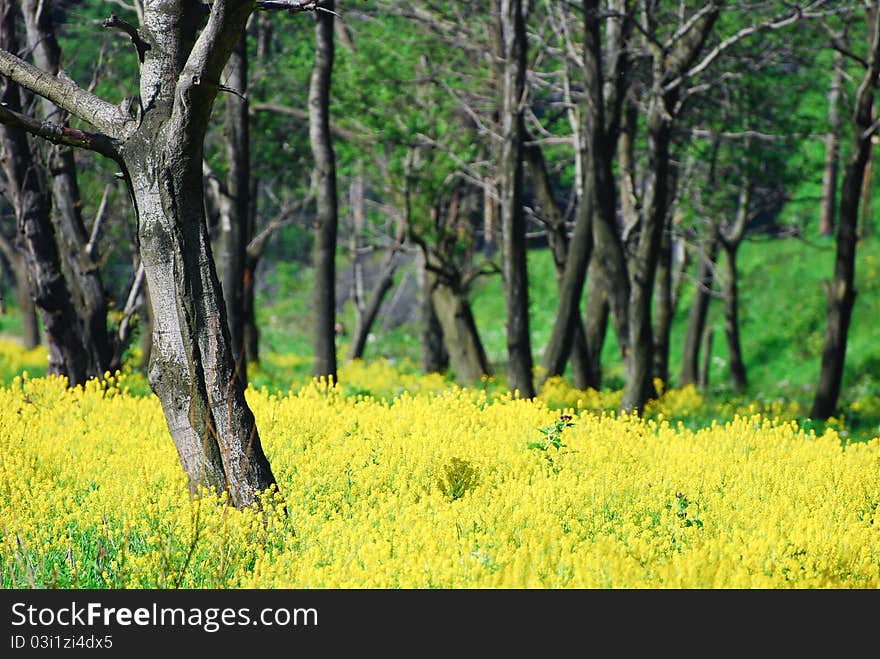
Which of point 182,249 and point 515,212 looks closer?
point 182,249

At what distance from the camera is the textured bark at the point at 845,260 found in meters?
15.8

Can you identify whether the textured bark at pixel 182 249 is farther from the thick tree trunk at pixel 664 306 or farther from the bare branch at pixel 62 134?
the thick tree trunk at pixel 664 306

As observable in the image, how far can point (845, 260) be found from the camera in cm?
1616

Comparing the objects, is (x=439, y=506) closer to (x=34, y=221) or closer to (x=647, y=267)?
(x=647, y=267)

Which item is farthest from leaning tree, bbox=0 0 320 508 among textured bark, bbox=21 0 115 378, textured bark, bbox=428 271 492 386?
textured bark, bbox=428 271 492 386

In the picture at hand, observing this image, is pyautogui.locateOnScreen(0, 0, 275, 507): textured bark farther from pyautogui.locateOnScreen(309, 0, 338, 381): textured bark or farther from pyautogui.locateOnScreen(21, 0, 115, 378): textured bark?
pyautogui.locateOnScreen(309, 0, 338, 381): textured bark

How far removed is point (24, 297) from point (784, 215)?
24.2 metres

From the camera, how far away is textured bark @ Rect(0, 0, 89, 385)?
40.4 ft

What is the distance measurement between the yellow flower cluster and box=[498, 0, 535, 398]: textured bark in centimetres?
333

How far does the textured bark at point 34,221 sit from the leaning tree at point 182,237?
5578 mm

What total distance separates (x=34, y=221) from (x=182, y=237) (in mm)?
6377

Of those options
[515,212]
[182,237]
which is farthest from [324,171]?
[182,237]
